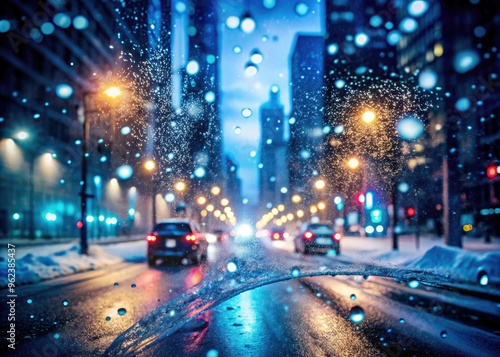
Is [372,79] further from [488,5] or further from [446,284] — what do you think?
[488,5]

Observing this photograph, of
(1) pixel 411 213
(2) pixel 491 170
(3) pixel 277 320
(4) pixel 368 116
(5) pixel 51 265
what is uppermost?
(4) pixel 368 116

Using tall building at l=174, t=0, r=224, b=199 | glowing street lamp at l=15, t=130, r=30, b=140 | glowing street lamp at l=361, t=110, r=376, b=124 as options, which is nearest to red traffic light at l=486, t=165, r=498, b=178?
glowing street lamp at l=361, t=110, r=376, b=124

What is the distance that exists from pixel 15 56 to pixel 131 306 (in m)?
29.2

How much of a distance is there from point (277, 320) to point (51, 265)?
915 cm

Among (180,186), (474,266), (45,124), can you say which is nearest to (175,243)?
(180,186)

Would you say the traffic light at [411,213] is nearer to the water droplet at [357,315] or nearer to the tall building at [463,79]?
the tall building at [463,79]

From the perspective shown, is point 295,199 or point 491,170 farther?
point 491,170

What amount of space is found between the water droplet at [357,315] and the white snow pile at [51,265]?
706 cm

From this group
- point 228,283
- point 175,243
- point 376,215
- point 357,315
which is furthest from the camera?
point 175,243

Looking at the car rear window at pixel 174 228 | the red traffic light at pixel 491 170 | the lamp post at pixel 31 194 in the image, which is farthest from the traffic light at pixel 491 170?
the lamp post at pixel 31 194

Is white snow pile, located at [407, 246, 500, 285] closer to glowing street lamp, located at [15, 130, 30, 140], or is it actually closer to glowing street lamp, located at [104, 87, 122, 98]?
glowing street lamp, located at [104, 87, 122, 98]

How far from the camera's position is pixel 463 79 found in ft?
165

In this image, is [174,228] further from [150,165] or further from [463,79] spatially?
[463,79]

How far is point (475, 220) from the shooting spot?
→ 5044cm
